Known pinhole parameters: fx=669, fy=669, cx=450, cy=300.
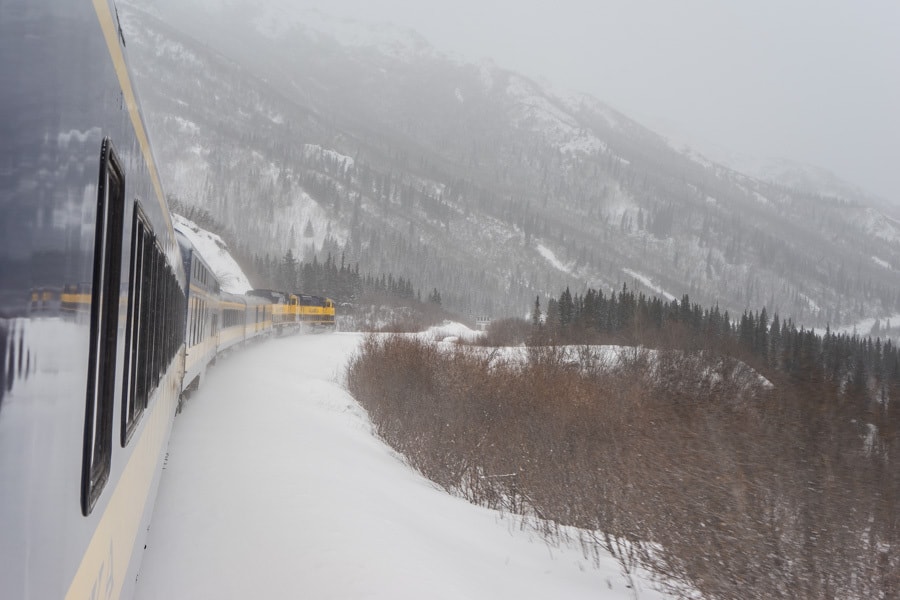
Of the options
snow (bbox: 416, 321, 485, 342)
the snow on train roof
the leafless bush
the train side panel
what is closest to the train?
the train side panel

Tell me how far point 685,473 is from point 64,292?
737 centimetres

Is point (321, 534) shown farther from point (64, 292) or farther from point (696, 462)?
point (64, 292)

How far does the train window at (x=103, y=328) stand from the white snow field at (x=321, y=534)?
3.52 metres

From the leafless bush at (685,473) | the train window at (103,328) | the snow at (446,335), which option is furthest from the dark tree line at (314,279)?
the train window at (103,328)

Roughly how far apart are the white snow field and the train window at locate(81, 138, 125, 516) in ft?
11.5

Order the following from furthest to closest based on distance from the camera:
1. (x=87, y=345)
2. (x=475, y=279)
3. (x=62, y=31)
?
(x=475, y=279) < (x=87, y=345) < (x=62, y=31)

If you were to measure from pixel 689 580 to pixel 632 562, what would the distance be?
885mm

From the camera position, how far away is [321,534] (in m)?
6.52

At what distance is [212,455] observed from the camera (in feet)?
31.7

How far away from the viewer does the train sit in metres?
1.25

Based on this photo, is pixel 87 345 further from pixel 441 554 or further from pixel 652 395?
pixel 652 395

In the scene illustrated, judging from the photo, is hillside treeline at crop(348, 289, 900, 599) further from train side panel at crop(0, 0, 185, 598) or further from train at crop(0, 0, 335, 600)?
train side panel at crop(0, 0, 185, 598)

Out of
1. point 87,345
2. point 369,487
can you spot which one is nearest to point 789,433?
point 369,487

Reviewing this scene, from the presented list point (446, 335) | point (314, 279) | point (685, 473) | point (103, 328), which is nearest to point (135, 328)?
point (103, 328)
